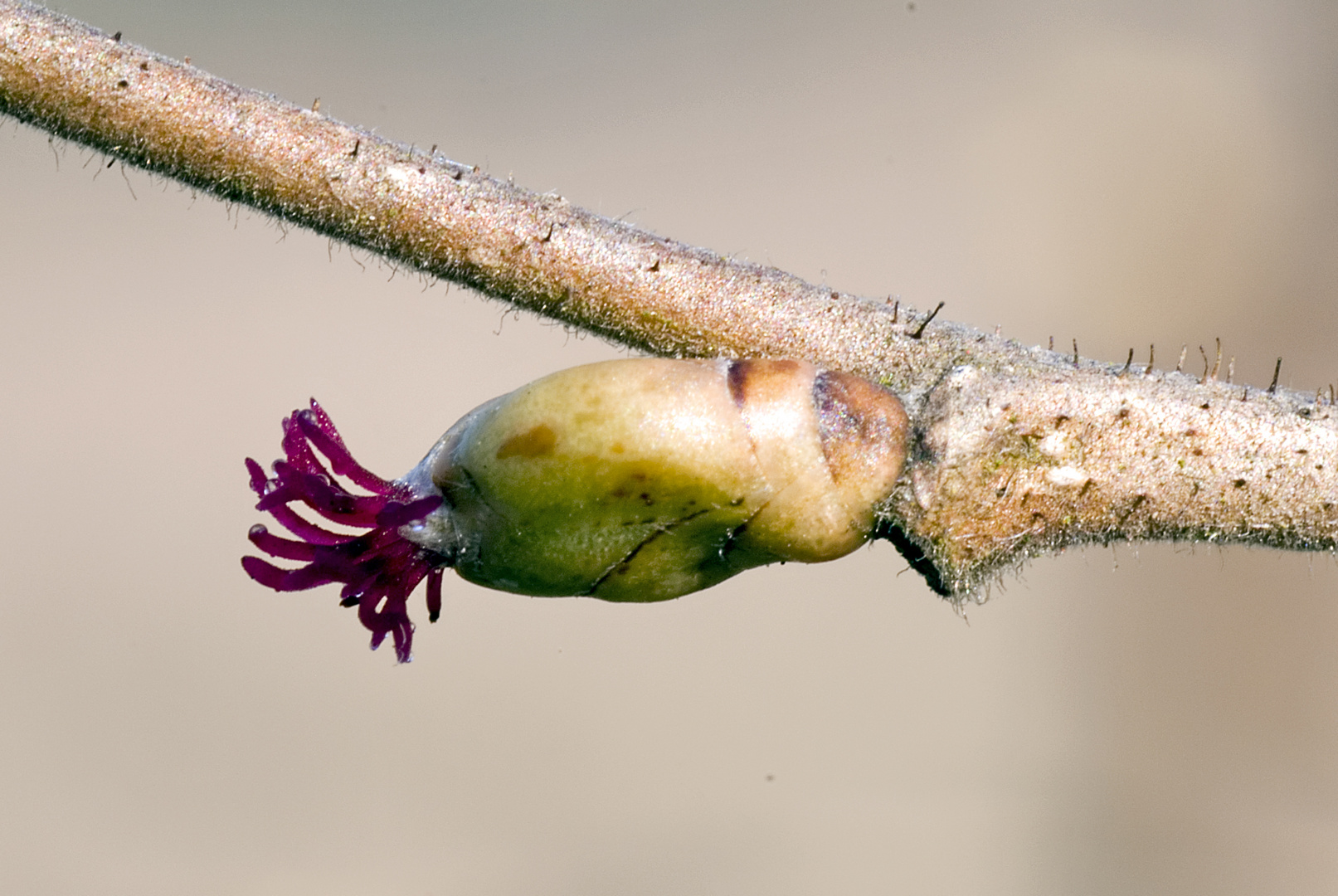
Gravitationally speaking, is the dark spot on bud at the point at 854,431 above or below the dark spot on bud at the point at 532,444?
above

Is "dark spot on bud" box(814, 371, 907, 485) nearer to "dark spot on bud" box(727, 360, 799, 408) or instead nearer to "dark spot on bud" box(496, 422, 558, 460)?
"dark spot on bud" box(727, 360, 799, 408)

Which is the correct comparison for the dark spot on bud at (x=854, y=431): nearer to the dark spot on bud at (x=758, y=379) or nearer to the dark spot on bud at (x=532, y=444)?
the dark spot on bud at (x=758, y=379)

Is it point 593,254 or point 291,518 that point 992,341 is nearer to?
point 593,254

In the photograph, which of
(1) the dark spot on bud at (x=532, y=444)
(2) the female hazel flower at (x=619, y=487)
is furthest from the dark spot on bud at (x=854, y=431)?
(1) the dark spot on bud at (x=532, y=444)

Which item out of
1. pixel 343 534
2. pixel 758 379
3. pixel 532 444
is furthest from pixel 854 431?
pixel 343 534

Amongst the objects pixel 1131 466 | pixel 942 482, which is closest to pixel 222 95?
pixel 942 482

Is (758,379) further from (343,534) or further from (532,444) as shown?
(343,534)

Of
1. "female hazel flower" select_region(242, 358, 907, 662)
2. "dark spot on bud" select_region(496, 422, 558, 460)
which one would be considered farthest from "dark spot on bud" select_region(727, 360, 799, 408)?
"dark spot on bud" select_region(496, 422, 558, 460)
